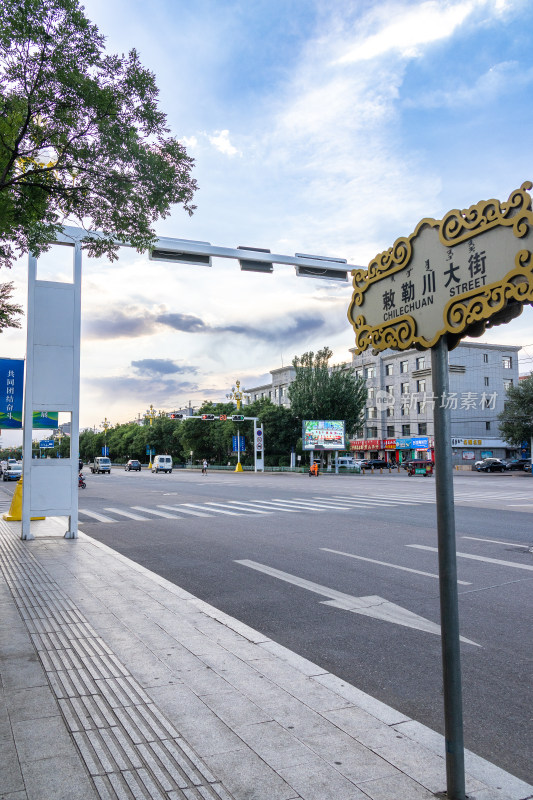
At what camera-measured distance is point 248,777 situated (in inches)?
124

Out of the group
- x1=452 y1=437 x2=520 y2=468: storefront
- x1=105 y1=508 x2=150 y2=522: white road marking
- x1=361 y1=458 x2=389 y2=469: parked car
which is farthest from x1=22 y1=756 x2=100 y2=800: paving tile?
x1=452 y1=437 x2=520 y2=468: storefront

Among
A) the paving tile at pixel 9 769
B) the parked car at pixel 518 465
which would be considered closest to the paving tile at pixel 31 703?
the paving tile at pixel 9 769

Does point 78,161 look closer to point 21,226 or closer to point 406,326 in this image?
point 21,226

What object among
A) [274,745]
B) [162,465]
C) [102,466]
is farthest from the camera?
[102,466]

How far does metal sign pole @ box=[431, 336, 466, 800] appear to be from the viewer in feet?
9.37

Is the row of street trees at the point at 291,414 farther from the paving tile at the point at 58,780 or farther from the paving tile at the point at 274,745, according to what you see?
the paving tile at the point at 58,780

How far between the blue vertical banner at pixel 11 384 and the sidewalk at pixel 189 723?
9.35 meters

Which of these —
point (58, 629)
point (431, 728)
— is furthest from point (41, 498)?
point (431, 728)

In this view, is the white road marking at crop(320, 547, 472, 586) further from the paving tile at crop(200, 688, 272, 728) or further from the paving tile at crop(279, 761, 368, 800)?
the paving tile at crop(279, 761, 368, 800)

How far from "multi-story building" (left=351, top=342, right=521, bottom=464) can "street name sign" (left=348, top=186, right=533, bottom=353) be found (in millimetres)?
65132

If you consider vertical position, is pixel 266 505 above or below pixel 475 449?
below

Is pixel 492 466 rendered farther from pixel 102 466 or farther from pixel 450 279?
pixel 450 279

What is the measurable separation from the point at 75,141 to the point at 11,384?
8444mm

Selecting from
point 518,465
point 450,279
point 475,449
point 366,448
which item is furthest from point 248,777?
point 366,448
